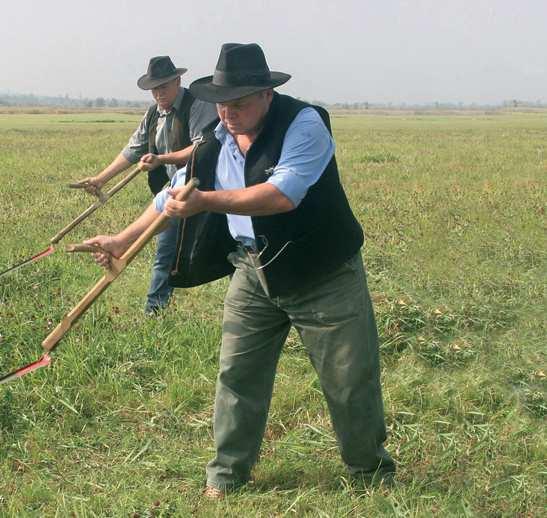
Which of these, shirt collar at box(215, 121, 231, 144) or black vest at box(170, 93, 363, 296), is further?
shirt collar at box(215, 121, 231, 144)

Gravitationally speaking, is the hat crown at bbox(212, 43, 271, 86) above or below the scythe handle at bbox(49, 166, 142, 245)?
above

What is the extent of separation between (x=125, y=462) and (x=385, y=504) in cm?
135

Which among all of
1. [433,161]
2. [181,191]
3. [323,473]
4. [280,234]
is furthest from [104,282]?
[433,161]

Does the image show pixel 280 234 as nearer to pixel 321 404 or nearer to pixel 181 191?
pixel 181 191

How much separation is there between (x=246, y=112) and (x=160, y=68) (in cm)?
266

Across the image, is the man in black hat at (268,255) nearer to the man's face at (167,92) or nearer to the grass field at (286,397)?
the grass field at (286,397)

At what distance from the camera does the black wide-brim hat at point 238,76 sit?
2.95 metres

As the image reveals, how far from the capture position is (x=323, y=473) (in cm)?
367

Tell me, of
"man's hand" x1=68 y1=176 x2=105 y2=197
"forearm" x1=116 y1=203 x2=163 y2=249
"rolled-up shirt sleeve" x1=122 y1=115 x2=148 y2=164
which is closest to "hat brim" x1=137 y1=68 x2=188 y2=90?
"rolled-up shirt sleeve" x1=122 y1=115 x2=148 y2=164

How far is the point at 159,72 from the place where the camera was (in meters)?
5.42

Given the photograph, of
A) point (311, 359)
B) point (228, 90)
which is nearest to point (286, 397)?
point (311, 359)

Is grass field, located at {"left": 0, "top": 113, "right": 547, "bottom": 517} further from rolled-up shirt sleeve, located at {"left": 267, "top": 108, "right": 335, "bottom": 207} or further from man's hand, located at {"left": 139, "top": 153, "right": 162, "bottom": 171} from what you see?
rolled-up shirt sleeve, located at {"left": 267, "top": 108, "right": 335, "bottom": 207}

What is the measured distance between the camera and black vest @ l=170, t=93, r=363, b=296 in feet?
10.00

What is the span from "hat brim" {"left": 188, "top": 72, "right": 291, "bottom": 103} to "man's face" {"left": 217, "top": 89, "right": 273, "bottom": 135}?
0.04 meters
